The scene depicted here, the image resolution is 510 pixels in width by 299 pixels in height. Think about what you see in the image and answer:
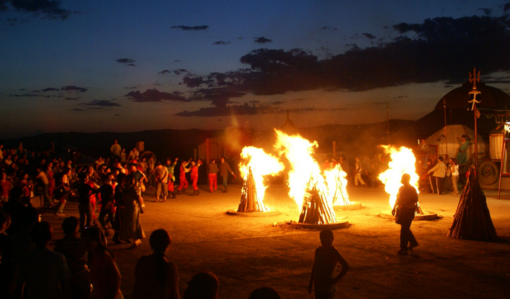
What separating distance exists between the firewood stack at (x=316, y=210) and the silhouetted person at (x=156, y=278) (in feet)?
26.4

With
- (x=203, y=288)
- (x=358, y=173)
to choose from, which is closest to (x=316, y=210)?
(x=203, y=288)

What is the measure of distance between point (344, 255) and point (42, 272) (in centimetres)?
590

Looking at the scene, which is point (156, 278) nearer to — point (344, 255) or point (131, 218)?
point (344, 255)

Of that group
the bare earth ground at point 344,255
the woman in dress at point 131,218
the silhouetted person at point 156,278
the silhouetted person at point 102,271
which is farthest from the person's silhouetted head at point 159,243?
the woman in dress at point 131,218

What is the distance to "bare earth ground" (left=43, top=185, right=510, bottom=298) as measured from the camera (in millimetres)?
6545

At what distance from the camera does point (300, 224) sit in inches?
456

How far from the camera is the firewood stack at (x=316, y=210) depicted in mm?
11594

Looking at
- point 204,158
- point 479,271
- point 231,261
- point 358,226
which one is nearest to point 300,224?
point 358,226

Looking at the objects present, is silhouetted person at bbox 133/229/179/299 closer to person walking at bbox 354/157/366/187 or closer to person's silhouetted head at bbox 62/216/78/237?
person's silhouetted head at bbox 62/216/78/237

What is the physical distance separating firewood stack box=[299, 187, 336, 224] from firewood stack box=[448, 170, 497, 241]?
115 inches

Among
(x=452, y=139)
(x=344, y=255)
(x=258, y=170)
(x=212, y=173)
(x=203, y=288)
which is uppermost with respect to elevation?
(x=452, y=139)

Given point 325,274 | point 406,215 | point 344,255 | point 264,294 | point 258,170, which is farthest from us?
point 258,170

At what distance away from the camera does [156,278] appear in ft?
12.5

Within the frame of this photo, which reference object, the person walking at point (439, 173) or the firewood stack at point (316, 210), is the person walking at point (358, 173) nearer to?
the person walking at point (439, 173)
